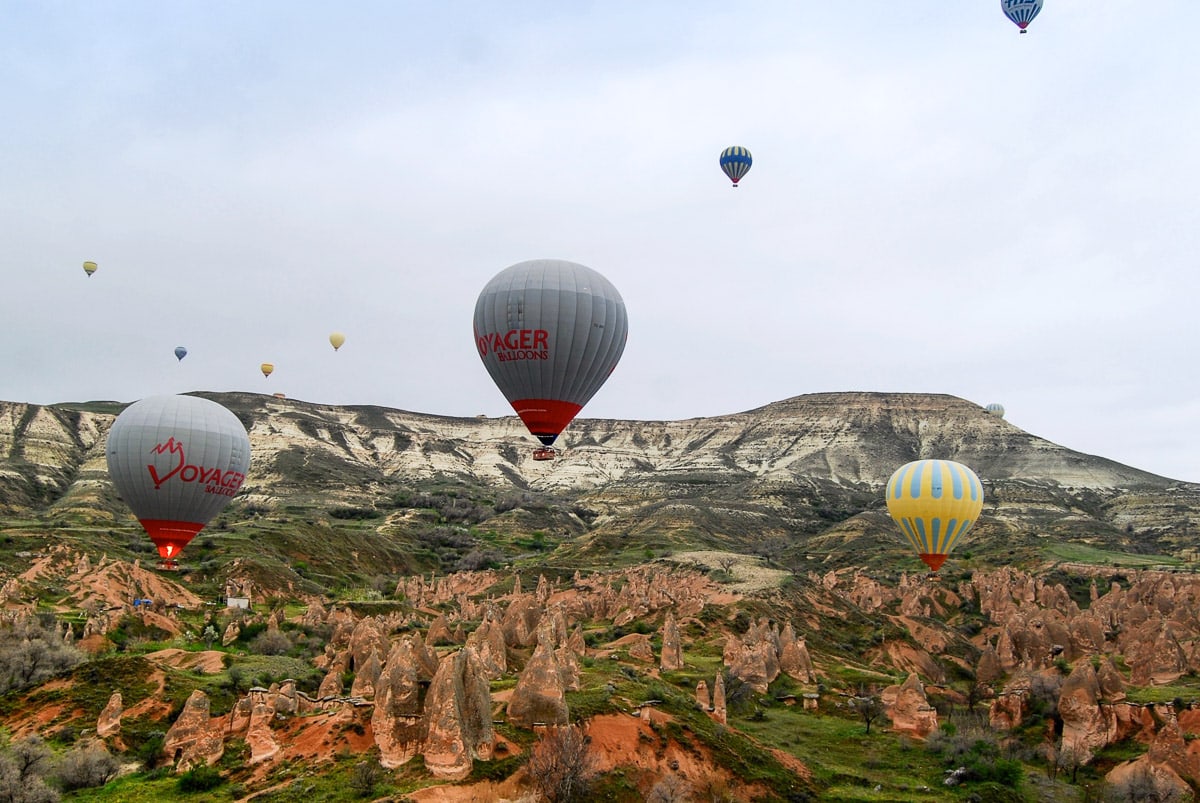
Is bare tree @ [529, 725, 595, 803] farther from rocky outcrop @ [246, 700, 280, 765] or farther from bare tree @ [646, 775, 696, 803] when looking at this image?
rocky outcrop @ [246, 700, 280, 765]

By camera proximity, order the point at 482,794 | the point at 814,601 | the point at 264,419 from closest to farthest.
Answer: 1. the point at 482,794
2. the point at 814,601
3. the point at 264,419

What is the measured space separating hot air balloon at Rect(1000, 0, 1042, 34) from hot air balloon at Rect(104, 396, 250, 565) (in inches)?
2135

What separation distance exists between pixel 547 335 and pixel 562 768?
901 inches

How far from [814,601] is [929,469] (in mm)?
12832

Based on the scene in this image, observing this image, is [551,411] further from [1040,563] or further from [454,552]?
[454,552]

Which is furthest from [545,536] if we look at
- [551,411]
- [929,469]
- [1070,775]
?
[1070,775]

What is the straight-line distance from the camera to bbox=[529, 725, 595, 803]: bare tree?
28.8 metres

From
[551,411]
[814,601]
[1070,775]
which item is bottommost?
[1070,775]

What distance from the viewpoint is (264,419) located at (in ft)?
656

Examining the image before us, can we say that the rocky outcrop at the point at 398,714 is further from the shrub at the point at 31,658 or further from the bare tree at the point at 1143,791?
the bare tree at the point at 1143,791

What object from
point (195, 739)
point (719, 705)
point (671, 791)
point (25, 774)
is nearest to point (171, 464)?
point (195, 739)

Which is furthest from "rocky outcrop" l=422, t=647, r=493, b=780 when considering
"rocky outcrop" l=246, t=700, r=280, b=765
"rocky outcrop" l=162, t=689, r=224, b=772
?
"rocky outcrop" l=162, t=689, r=224, b=772

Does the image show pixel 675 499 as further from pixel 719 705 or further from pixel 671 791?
pixel 671 791

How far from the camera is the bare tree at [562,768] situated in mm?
28812
